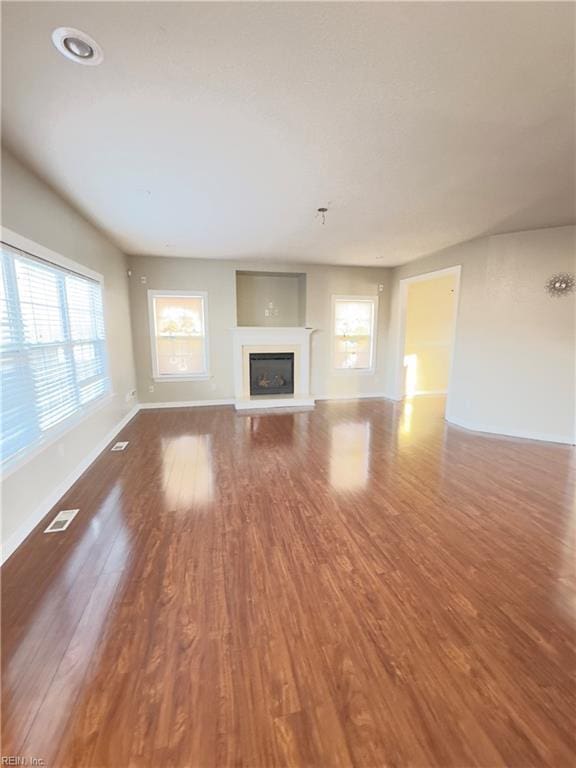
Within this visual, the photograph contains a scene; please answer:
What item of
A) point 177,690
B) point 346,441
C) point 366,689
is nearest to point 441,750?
point 366,689

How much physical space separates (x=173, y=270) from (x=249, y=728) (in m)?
5.88

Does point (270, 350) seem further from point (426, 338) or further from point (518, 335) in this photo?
point (518, 335)

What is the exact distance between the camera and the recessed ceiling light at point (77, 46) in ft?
4.20

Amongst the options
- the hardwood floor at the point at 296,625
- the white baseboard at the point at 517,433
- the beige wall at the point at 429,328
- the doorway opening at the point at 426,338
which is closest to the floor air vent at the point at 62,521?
the hardwood floor at the point at 296,625

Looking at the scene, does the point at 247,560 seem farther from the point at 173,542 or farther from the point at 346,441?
the point at 346,441

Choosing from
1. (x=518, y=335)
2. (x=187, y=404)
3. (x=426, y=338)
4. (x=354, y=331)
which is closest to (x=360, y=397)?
(x=354, y=331)

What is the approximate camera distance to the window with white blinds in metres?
2.18

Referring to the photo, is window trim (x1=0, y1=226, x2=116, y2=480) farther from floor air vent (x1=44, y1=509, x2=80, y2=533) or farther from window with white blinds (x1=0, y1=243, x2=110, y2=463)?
floor air vent (x1=44, y1=509, x2=80, y2=533)

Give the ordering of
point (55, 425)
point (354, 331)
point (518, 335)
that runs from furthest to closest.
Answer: point (354, 331) < point (518, 335) < point (55, 425)

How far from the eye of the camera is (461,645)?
1.48m

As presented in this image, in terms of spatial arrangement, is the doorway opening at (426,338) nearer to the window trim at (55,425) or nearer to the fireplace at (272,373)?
the fireplace at (272,373)

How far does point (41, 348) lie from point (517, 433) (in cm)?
564

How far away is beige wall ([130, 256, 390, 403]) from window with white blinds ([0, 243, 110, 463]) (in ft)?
6.43

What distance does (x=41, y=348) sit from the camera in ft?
8.55
